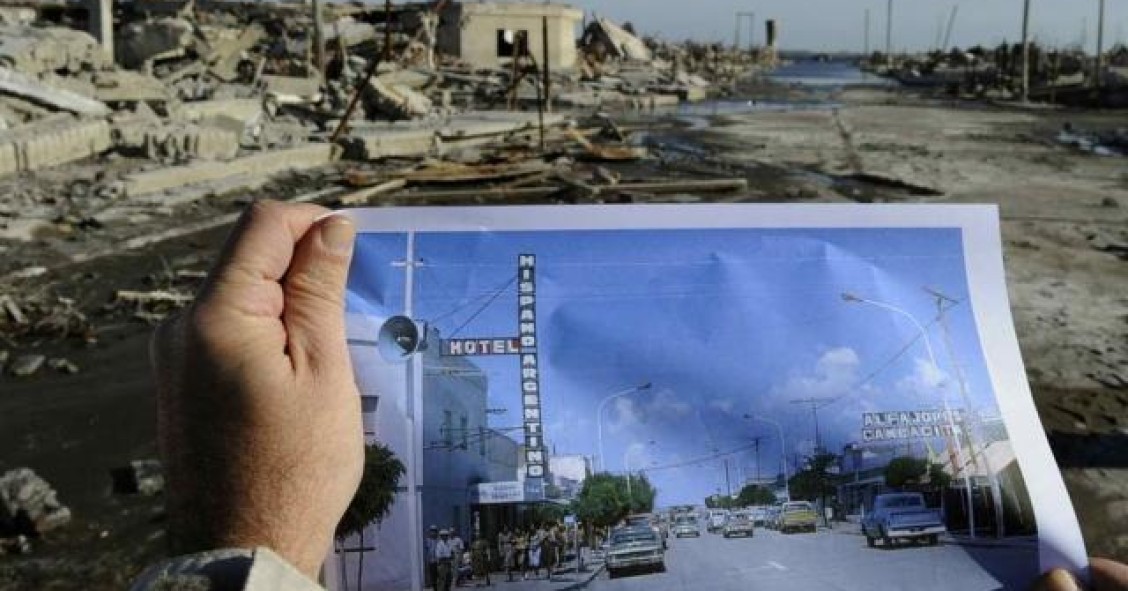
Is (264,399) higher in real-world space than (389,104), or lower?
lower

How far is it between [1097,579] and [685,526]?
1.80 ft

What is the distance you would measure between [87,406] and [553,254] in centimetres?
455

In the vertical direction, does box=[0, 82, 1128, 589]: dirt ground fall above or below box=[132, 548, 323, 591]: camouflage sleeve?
below

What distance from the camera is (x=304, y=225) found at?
46.4 inches

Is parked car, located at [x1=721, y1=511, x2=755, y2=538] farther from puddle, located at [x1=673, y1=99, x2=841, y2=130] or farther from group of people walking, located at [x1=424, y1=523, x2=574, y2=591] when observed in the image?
puddle, located at [x1=673, y1=99, x2=841, y2=130]

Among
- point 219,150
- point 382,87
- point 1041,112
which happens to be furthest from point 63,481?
point 1041,112

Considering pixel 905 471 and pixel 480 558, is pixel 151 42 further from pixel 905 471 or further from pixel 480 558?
pixel 905 471

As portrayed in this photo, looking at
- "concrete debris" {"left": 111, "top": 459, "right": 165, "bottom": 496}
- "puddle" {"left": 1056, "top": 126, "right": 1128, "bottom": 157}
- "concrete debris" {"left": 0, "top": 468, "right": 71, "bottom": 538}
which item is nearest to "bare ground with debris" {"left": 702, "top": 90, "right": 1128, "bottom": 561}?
"puddle" {"left": 1056, "top": 126, "right": 1128, "bottom": 157}

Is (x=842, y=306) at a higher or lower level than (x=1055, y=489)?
higher

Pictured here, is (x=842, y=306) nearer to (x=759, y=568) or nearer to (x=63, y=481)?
(x=759, y=568)

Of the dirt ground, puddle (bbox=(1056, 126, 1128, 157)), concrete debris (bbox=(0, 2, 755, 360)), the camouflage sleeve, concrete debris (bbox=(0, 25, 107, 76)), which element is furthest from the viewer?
puddle (bbox=(1056, 126, 1128, 157))

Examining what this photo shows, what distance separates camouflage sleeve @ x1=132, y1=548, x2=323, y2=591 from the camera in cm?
88

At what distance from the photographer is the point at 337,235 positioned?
119 cm

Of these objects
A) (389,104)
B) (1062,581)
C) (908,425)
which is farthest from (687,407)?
(389,104)
